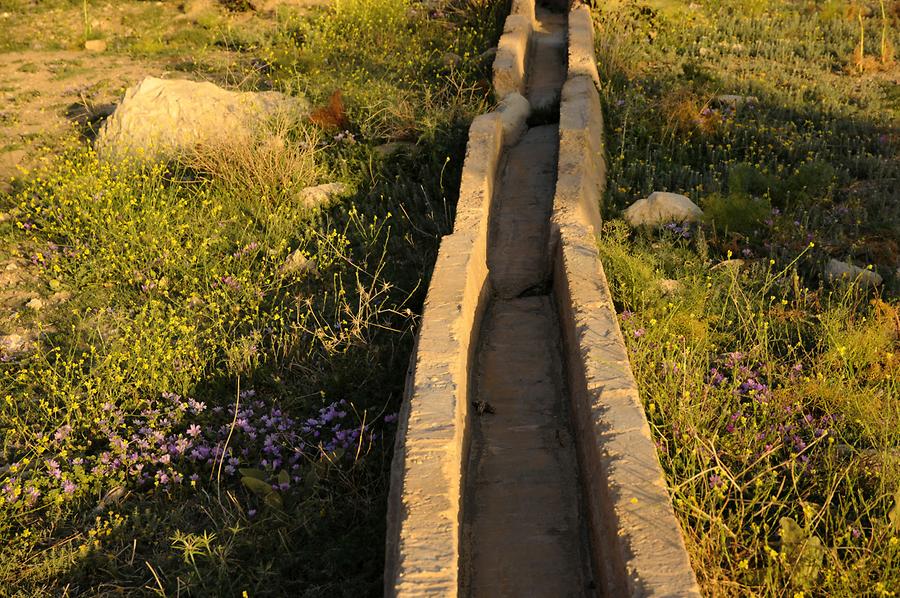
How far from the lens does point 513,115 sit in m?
7.60

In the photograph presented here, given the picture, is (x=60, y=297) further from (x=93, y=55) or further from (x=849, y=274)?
(x=93, y=55)

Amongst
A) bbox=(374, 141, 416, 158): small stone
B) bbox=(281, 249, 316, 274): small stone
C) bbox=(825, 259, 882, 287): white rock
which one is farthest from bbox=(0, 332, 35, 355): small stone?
bbox=(825, 259, 882, 287): white rock

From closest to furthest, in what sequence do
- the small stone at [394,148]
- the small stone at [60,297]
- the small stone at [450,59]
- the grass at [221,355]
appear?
the grass at [221,355], the small stone at [60,297], the small stone at [394,148], the small stone at [450,59]

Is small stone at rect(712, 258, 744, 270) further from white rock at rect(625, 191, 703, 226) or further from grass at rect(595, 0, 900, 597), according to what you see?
white rock at rect(625, 191, 703, 226)

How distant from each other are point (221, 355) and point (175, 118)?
3207mm

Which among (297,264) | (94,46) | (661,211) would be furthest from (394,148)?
(94,46)

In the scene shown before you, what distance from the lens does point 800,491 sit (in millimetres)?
3975

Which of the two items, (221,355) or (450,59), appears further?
(450,59)

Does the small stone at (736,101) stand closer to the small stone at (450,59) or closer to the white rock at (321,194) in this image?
the small stone at (450,59)

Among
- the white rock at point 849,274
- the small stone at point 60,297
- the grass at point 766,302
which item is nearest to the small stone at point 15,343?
the small stone at point 60,297

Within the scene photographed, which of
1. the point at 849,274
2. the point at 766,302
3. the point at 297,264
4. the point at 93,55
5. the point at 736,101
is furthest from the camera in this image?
the point at 93,55

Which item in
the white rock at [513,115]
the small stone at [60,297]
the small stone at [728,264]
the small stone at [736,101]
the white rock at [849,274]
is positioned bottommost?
the small stone at [60,297]

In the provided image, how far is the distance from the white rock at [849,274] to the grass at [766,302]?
0.06m

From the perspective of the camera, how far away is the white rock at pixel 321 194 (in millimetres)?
6855
